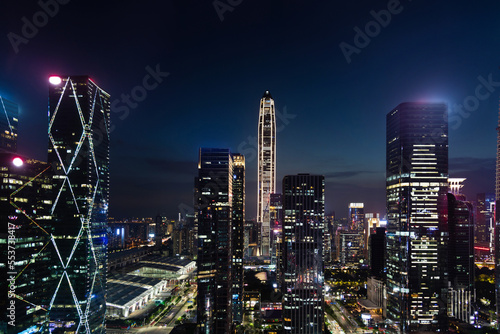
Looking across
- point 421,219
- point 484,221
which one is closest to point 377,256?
point 421,219

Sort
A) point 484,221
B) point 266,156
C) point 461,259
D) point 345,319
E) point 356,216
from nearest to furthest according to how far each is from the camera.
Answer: point 461,259
point 345,319
point 484,221
point 266,156
point 356,216

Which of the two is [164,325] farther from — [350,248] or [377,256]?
[350,248]

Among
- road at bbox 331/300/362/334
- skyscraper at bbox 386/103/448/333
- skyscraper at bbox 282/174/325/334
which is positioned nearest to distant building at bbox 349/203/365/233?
road at bbox 331/300/362/334

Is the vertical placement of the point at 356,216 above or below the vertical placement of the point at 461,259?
below

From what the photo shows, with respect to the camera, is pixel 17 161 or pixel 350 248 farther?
pixel 350 248

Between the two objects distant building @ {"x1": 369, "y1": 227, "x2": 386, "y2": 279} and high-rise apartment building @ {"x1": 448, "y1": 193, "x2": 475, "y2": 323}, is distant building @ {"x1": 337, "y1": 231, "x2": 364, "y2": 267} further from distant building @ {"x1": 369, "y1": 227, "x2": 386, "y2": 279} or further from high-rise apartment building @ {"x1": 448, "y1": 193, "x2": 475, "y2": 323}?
high-rise apartment building @ {"x1": 448, "y1": 193, "x2": 475, "y2": 323}

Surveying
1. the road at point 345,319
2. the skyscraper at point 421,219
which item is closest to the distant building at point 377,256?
the road at point 345,319

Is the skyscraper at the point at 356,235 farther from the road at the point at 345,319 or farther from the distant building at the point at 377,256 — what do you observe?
the road at the point at 345,319
